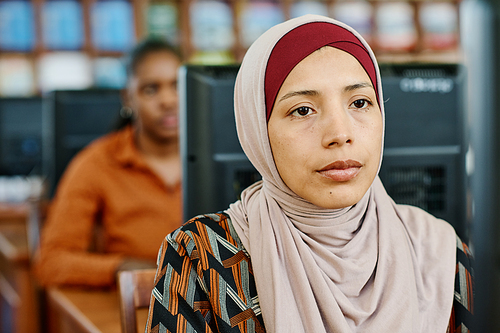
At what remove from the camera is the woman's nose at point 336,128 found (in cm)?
57

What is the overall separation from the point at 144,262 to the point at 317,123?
0.77 m

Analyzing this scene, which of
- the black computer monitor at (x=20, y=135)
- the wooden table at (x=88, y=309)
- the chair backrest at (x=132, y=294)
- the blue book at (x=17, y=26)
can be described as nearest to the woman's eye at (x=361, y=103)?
the chair backrest at (x=132, y=294)

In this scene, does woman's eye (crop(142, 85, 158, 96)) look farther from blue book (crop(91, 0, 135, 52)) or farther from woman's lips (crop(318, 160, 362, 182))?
blue book (crop(91, 0, 135, 52))

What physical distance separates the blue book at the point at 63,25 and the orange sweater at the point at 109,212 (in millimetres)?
2687

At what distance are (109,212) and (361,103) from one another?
101 centimetres

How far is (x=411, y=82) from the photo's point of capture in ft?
2.83

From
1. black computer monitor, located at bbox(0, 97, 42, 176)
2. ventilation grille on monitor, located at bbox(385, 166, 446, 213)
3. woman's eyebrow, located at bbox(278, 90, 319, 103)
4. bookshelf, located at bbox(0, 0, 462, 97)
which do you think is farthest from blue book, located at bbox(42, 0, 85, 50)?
woman's eyebrow, located at bbox(278, 90, 319, 103)

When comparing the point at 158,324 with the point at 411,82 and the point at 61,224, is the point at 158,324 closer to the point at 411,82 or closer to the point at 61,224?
the point at 411,82

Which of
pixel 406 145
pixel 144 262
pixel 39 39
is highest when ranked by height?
pixel 39 39

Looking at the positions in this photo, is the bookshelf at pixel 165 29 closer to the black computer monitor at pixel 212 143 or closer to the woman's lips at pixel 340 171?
the black computer monitor at pixel 212 143

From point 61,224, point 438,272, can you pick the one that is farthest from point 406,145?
point 61,224

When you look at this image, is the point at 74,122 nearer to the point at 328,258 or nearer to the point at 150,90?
the point at 150,90

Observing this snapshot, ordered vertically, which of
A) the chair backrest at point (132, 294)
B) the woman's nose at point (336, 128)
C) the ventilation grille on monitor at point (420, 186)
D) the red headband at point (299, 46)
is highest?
the red headband at point (299, 46)

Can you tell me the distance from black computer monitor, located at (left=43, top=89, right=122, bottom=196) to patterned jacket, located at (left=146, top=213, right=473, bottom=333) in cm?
142
